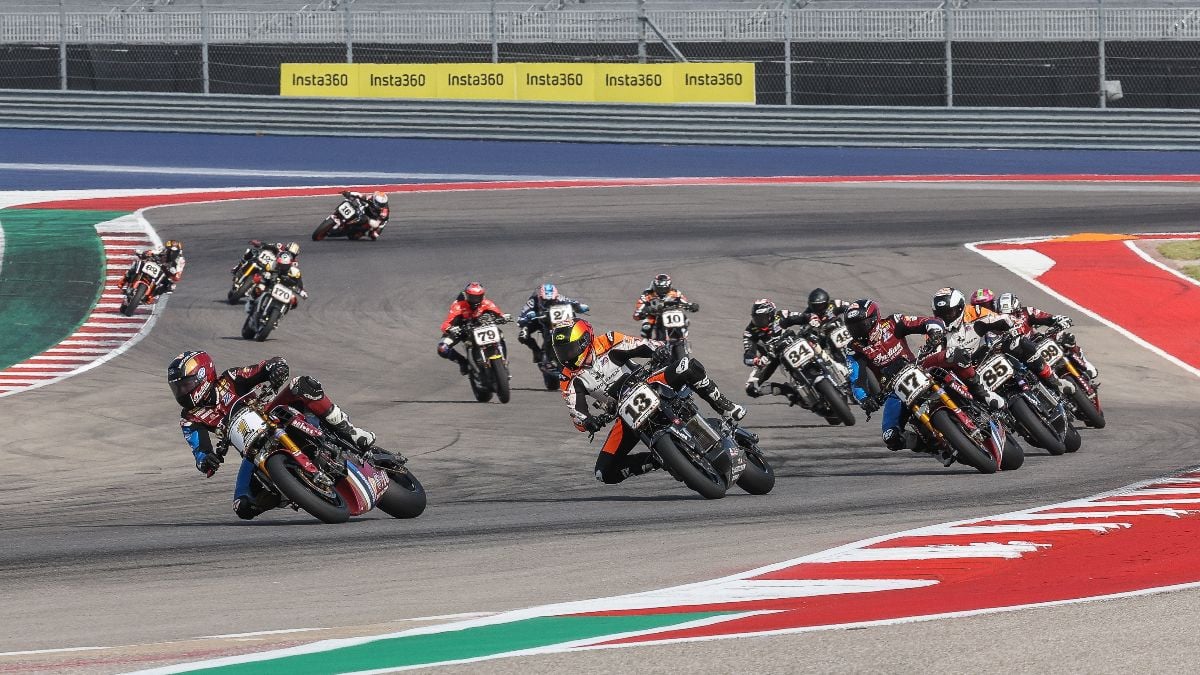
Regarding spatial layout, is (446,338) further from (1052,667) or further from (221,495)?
(1052,667)

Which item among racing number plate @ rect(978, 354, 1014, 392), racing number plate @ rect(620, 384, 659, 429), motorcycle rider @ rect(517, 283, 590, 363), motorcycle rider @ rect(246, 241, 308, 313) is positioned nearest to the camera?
racing number plate @ rect(620, 384, 659, 429)

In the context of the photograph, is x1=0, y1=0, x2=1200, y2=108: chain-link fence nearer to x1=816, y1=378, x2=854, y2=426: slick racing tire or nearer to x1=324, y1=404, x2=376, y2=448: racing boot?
x1=816, y1=378, x2=854, y2=426: slick racing tire

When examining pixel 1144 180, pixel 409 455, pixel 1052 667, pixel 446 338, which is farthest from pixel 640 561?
pixel 1144 180

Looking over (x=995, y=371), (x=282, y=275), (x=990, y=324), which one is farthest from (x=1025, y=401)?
(x=282, y=275)

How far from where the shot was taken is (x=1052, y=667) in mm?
6527

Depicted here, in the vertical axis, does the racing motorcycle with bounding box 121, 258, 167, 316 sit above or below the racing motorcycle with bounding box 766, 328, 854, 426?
above

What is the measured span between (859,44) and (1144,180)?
690 cm

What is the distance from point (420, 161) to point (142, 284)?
12.8 meters

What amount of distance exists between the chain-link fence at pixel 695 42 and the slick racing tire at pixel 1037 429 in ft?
61.9

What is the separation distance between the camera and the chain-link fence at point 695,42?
32.9 meters

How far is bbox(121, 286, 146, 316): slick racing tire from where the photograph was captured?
2506cm

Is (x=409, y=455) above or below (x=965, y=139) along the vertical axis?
below

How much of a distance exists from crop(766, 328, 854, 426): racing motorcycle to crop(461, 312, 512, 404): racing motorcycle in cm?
328

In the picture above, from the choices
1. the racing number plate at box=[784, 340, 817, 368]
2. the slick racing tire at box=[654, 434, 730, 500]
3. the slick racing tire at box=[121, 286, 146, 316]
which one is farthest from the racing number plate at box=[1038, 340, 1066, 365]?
the slick racing tire at box=[121, 286, 146, 316]
